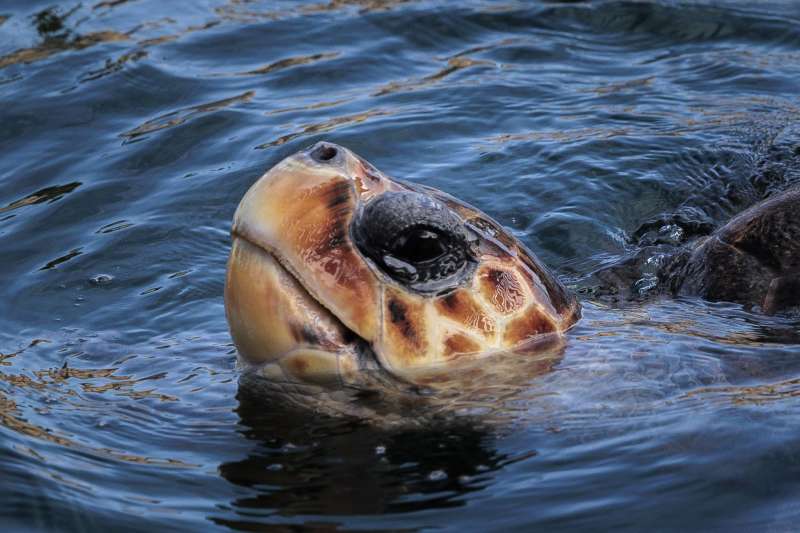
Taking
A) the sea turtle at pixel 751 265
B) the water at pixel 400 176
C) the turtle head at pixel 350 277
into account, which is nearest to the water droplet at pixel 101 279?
the water at pixel 400 176

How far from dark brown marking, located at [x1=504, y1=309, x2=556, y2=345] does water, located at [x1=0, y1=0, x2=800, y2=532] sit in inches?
4.2

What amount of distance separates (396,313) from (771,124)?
4.30m

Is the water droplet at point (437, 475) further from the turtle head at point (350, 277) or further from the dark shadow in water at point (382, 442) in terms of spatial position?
the turtle head at point (350, 277)

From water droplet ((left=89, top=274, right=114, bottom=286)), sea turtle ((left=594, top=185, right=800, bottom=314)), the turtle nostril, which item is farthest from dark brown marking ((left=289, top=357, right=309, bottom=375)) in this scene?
water droplet ((left=89, top=274, right=114, bottom=286))

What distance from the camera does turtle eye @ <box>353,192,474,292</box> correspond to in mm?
3096

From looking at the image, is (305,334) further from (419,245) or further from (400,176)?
(400,176)

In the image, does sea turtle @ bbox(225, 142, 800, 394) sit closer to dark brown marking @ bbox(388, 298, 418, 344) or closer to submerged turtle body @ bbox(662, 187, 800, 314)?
dark brown marking @ bbox(388, 298, 418, 344)

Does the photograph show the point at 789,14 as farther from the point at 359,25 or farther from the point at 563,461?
the point at 563,461

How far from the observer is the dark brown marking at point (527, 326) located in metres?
3.34

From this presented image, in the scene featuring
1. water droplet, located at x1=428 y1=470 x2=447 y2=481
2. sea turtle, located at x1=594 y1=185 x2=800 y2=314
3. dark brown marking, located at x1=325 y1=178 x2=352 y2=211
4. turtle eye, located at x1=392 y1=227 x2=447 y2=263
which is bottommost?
water droplet, located at x1=428 y1=470 x2=447 y2=481

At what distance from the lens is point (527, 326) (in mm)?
3377

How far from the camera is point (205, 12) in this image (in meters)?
9.48

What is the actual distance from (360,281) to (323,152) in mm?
389

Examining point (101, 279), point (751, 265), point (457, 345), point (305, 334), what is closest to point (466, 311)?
point (457, 345)
